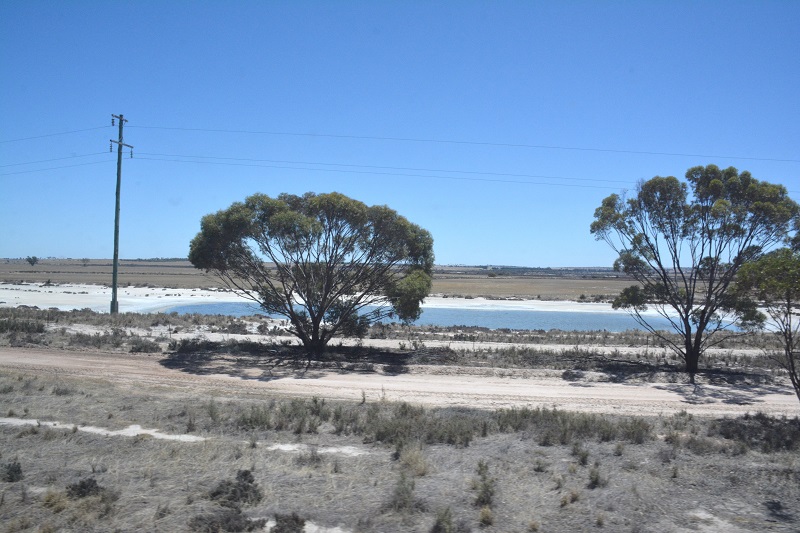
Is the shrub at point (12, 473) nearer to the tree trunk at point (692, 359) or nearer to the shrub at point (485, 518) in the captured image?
the shrub at point (485, 518)

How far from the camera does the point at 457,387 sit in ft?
58.2

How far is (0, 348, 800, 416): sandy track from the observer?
15.3 metres

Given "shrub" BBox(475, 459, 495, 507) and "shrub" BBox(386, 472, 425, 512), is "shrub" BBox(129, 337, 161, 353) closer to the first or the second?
"shrub" BBox(386, 472, 425, 512)

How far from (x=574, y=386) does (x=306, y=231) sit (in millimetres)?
11367

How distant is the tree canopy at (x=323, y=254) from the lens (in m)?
23.0

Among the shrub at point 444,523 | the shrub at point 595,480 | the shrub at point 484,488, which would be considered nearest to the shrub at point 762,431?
the shrub at point 595,480

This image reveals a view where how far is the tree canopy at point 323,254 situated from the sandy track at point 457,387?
4366mm

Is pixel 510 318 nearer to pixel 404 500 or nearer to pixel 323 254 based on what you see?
pixel 323 254

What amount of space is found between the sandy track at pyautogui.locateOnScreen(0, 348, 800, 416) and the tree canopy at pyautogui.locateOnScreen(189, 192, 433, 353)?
14.3 feet

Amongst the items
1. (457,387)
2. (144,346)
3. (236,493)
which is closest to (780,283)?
(457,387)

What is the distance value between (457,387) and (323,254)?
29.2 ft

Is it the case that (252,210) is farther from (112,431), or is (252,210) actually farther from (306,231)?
(112,431)

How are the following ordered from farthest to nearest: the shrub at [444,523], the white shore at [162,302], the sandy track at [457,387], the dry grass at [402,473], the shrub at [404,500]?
the white shore at [162,302] → the sandy track at [457,387] → the shrub at [404,500] → the dry grass at [402,473] → the shrub at [444,523]

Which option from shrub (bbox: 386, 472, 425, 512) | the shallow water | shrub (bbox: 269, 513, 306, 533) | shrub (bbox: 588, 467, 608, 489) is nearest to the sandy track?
shrub (bbox: 588, 467, 608, 489)
